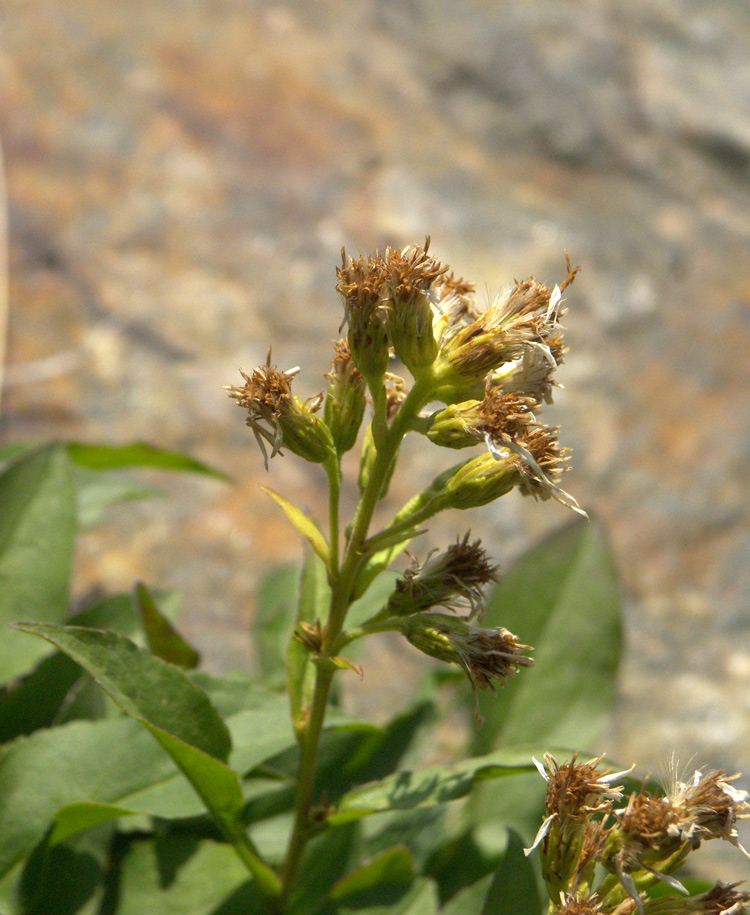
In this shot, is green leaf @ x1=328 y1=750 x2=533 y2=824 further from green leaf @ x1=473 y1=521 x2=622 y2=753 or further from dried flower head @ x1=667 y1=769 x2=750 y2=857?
green leaf @ x1=473 y1=521 x2=622 y2=753

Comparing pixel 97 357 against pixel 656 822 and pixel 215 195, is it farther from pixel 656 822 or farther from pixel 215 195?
pixel 656 822

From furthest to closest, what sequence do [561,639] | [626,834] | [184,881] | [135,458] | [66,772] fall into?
1. [135,458]
2. [561,639]
3. [184,881]
4. [66,772]
5. [626,834]

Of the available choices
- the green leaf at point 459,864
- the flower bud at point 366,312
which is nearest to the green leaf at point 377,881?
the green leaf at point 459,864

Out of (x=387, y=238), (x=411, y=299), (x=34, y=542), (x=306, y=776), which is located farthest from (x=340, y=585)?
(x=387, y=238)

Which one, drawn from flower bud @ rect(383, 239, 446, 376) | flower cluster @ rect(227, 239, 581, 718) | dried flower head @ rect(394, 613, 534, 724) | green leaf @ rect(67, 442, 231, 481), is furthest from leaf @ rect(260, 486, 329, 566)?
green leaf @ rect(67, 442, 231, 481)

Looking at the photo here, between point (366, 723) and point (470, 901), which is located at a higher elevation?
point (366, 723)

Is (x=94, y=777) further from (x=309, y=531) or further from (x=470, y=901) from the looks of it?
(x=470, y=901)

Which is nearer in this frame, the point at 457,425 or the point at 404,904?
the point at 457,425
